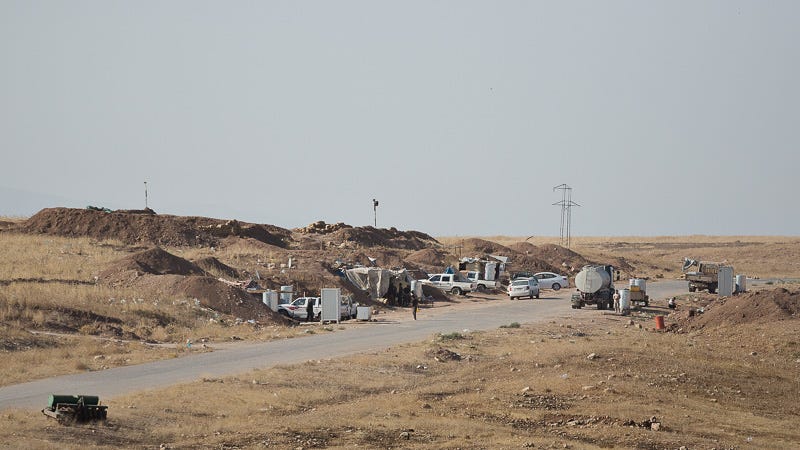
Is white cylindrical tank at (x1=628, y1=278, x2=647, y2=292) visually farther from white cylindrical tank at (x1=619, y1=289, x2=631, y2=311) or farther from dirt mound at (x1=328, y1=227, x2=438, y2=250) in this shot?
dirt mound at (x1=328, y1=227, x2=438, y2=250)

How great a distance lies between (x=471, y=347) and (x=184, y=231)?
43.8 metres

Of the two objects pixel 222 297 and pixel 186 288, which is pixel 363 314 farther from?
pixel 186 288

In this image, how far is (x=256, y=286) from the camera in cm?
5325

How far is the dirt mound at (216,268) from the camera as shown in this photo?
55062 mm

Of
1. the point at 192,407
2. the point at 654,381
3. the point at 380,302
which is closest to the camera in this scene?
the point at 192,407

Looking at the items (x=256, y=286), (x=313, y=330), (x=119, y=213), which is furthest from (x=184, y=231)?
(x=313, y=330)

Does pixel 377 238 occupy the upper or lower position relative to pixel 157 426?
upper

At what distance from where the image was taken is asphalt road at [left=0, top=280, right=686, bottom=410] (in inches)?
925

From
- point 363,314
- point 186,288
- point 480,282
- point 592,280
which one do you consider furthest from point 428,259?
point 186,288

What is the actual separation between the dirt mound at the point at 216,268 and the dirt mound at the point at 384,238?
1187 inches

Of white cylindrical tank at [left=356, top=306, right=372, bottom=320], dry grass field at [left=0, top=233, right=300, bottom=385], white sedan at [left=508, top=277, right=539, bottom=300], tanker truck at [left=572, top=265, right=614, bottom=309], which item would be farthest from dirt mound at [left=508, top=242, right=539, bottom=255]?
dry grass field at [left=0, top=233, right=300, bottom=385]

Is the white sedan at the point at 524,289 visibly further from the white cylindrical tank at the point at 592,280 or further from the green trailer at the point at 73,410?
the green trailer at the point at 73,410

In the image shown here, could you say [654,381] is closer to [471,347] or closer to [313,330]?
[471,347]

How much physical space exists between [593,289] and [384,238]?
44250mm
